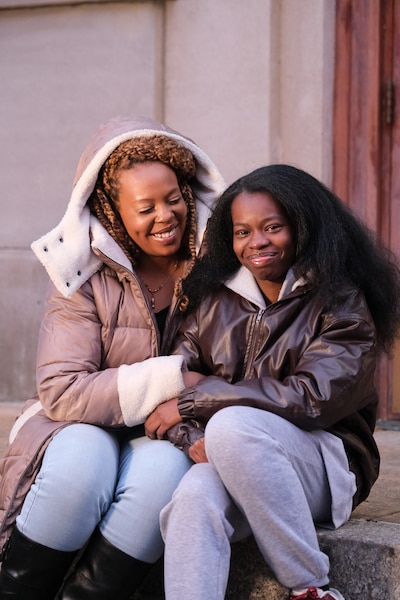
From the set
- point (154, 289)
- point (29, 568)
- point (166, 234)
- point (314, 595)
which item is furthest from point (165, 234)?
point (314, 595)

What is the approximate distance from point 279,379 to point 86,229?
779 millimetres

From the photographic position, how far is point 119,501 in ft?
10.6

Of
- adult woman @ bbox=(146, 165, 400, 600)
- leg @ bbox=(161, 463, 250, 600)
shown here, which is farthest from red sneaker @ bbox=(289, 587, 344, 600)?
leg @ bbox=(161, 463, 250, 600)

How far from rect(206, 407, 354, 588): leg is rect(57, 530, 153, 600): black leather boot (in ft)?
1.21

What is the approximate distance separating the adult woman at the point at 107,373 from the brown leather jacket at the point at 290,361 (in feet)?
0.43

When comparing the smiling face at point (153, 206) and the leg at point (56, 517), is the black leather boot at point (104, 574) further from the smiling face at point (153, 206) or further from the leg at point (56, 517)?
the smiling face at point (153, 206)

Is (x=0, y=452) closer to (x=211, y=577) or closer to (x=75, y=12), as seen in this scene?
(x=211, y=577)

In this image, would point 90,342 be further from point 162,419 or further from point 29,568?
point 29,568

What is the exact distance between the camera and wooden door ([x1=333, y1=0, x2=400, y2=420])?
5.58 m

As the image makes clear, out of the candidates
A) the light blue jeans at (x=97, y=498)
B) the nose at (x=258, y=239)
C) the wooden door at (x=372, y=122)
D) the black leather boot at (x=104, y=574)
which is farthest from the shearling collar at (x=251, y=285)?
the wooden door at (x=372, y=122)

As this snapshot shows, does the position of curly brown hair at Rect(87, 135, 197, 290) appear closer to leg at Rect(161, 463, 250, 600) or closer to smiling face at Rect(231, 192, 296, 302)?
smiling face at Rect(231, 192, 296, 302)

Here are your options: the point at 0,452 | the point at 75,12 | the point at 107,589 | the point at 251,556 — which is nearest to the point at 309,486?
the point at 251,556

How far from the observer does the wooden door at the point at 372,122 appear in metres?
5.58

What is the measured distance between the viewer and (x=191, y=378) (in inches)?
134
